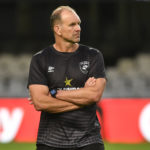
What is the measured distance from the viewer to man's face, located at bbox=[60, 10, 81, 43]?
453 cm

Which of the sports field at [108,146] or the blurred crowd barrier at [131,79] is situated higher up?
the blurred crowd barrier at [131,79]

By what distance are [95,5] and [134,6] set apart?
1602mm

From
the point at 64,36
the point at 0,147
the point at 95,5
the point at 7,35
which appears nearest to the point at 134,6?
the point at 95,5

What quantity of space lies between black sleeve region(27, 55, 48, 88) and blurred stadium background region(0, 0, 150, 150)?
8.00 metres

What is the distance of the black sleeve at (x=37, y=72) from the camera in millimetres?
4535

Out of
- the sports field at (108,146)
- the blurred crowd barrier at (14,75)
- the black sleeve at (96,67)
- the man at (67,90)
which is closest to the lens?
the man at (67,90)

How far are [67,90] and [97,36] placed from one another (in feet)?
43.7

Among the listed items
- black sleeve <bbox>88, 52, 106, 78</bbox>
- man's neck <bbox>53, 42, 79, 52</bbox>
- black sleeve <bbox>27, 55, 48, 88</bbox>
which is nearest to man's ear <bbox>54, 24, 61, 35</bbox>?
man's neck <bbox>53, 42, 79, 52</bbox>

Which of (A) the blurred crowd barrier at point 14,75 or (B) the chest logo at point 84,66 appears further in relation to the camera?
(A) the blurred crowd barrier at point 14,75

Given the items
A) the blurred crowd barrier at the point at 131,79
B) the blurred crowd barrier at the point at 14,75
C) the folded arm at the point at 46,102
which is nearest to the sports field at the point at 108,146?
the blurred crowd barrier at the point at 14,75

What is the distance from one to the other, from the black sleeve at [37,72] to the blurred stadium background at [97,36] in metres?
8.00

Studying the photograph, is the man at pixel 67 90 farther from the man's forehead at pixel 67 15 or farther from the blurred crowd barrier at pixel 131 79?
the blurred crowd barrier at pixel 131 79

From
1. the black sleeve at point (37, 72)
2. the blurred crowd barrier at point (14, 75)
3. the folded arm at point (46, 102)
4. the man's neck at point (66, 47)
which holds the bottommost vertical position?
the blurred crowd barrier at point (14, 75)

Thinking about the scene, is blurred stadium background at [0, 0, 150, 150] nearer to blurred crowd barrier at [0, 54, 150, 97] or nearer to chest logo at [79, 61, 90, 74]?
blurred crowd barrier at [0, 54, 150, 97]
